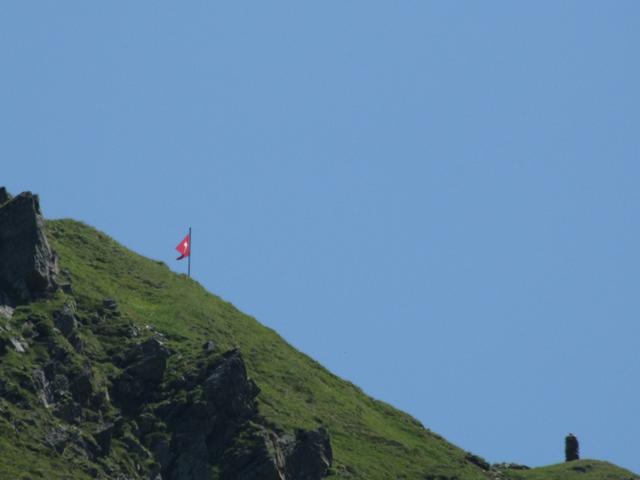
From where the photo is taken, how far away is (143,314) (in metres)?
173

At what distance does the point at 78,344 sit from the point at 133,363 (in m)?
4.49

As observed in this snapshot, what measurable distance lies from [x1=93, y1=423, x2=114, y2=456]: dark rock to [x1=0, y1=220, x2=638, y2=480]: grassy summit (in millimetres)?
779

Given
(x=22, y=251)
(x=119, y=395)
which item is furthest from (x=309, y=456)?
(x=22, y=251)

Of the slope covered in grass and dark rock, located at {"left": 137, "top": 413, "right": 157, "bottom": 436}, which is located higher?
the slope covered in grass

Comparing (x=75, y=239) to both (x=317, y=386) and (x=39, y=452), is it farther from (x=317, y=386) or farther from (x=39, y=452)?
(x=39, y=452)

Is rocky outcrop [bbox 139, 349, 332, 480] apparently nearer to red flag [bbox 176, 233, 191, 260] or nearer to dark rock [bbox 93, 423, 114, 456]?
dark rock [bbox 93, 423, 114, 456]

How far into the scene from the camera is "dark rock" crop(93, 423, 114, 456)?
143375 mm

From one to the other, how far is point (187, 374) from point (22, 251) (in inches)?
596

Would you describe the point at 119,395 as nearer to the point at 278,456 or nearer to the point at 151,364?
the point at 151,364

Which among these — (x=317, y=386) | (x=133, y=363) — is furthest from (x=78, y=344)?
(x=317, y=386)

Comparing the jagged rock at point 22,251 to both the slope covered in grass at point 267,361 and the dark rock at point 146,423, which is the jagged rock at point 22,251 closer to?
the slope covered in grass at point 267,361

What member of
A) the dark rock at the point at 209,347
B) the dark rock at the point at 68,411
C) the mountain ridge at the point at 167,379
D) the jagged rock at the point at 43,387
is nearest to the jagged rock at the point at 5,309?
the mountain ridge at the point at 167,379

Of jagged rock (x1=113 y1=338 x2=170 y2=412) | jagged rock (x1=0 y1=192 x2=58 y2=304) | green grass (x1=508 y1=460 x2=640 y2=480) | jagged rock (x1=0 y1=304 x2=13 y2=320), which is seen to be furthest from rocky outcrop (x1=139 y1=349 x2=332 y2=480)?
green grass (x1=508 y1=460 x2=640 y2=480)

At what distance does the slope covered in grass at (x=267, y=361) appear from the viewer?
166 m
